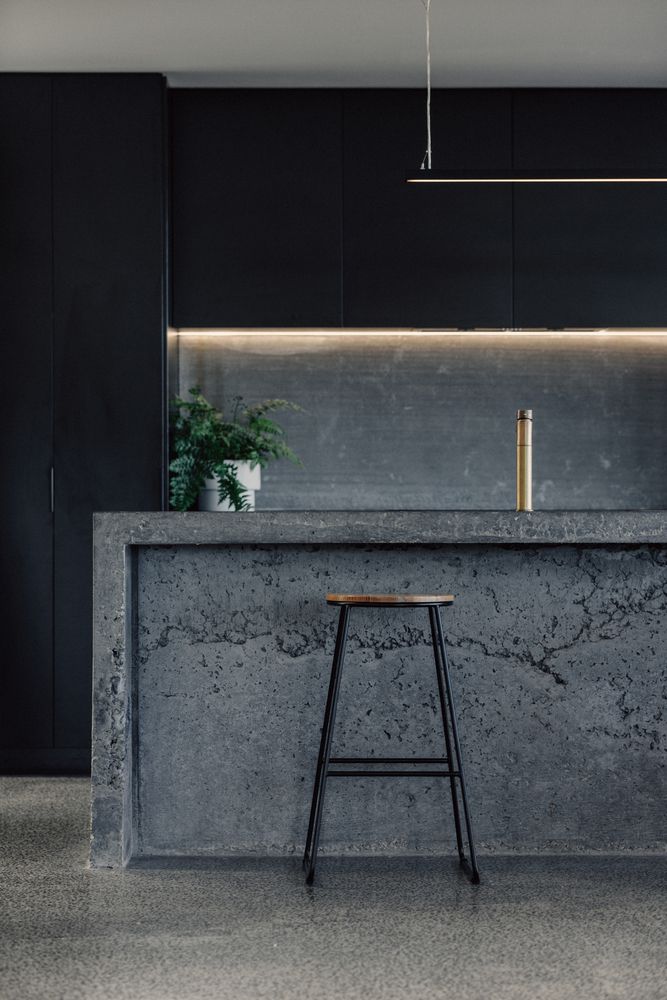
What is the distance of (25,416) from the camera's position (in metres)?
4.49

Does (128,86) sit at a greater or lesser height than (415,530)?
greater

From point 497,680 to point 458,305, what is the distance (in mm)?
2035

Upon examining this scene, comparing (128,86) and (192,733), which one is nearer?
(192,733)

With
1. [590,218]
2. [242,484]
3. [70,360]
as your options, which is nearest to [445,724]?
[242,484]

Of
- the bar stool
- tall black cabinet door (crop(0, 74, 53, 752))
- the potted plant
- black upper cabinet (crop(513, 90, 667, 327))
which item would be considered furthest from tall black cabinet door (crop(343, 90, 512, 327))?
the bar stool

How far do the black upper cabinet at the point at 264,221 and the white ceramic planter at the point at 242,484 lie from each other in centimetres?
63

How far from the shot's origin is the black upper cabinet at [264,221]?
15.3 feet

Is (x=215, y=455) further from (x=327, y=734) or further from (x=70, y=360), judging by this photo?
(x=327, y=734)

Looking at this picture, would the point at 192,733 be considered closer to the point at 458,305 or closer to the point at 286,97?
the point at 458,305

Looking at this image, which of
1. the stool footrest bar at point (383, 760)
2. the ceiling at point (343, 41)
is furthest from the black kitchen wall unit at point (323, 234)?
the stool footrest bar at point (383, 760)

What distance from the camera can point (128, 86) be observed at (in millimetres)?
4555

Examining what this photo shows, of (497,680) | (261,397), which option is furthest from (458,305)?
(497,680)

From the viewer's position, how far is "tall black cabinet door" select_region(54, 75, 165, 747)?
4.46m

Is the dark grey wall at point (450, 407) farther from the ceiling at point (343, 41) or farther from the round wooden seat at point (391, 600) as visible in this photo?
the round wooden seat at point (391, 600)
